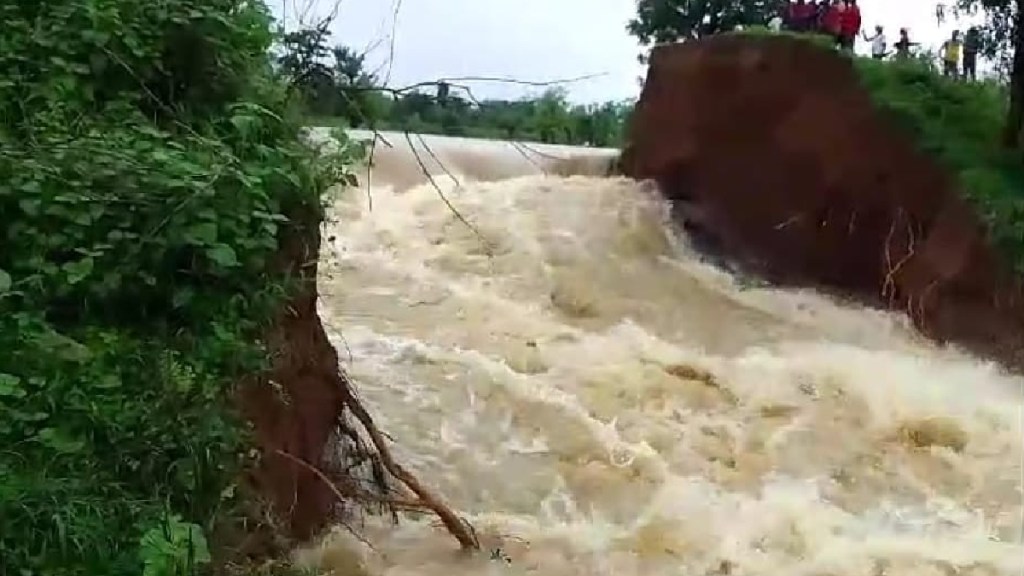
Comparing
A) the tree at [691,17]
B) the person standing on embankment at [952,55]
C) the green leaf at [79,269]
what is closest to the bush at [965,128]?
the person standing on embankment at [952,55]

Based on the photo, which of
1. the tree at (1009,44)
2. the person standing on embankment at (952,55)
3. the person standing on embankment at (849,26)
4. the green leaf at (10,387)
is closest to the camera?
the green leaf at (10,387)

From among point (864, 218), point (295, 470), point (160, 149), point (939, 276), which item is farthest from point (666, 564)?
point (864, 218)

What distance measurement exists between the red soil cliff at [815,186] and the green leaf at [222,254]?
6.27m

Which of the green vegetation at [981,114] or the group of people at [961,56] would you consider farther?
the group of people at [961,56]

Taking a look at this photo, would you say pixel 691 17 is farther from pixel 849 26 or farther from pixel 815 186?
pixel 815 186

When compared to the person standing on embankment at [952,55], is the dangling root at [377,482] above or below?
below

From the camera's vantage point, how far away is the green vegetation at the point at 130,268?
340 centimetres

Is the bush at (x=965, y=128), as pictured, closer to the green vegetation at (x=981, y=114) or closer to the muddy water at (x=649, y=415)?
the green vegetation at (x=981, y=114)

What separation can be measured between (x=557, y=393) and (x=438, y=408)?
0.81 m

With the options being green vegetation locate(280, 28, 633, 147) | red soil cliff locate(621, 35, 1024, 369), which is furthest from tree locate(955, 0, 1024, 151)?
green vegetation locate(280, 28, 633, 147)

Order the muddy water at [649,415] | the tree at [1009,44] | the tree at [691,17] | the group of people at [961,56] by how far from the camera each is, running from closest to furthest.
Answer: the muddy water at [649,415] → the tree at [1009,44] → the group of people at [961,56] → the tree at [691,17]

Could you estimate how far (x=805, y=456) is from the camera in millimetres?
6898

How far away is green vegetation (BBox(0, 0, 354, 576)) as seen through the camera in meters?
3.40

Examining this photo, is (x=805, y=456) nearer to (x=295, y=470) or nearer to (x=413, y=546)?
(x=413, y=546)
